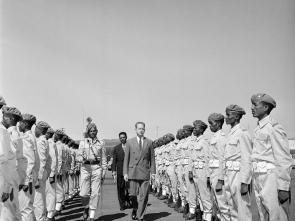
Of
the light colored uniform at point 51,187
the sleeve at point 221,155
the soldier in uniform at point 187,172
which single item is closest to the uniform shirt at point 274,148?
the sleeve at point 221,155

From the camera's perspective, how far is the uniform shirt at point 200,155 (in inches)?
375

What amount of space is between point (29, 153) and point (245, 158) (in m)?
4.07

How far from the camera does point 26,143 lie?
7758mm

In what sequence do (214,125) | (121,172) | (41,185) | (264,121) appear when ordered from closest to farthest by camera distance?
(264,121)
(214,125)
(41,185)
(121,172)

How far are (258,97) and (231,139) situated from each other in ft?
4.27

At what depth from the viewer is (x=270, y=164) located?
5.73m

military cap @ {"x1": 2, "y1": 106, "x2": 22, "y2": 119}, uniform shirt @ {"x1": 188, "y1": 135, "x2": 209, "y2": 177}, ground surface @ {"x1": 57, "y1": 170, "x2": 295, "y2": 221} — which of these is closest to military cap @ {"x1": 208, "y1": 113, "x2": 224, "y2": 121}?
uniform shirt @ {"x1": 188, "y1": 135, "x2": 209, "y2": 177}

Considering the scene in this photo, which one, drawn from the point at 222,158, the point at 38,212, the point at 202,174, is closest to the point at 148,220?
the point at 202,174

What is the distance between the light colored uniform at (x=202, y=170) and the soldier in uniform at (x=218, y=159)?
3.15 ft

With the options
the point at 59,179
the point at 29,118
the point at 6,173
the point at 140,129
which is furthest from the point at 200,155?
the point at 6,173

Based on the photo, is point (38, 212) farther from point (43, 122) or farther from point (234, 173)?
point (234, 173)

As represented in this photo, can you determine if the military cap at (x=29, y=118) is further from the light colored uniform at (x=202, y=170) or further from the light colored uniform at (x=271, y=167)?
the light colored uniform at (x=271, y=167)

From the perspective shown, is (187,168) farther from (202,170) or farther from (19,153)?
(19,153)

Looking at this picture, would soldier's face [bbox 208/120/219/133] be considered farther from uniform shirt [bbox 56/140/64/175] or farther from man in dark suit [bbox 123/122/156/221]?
uniform shirt [bbox 56/140/64/175]
